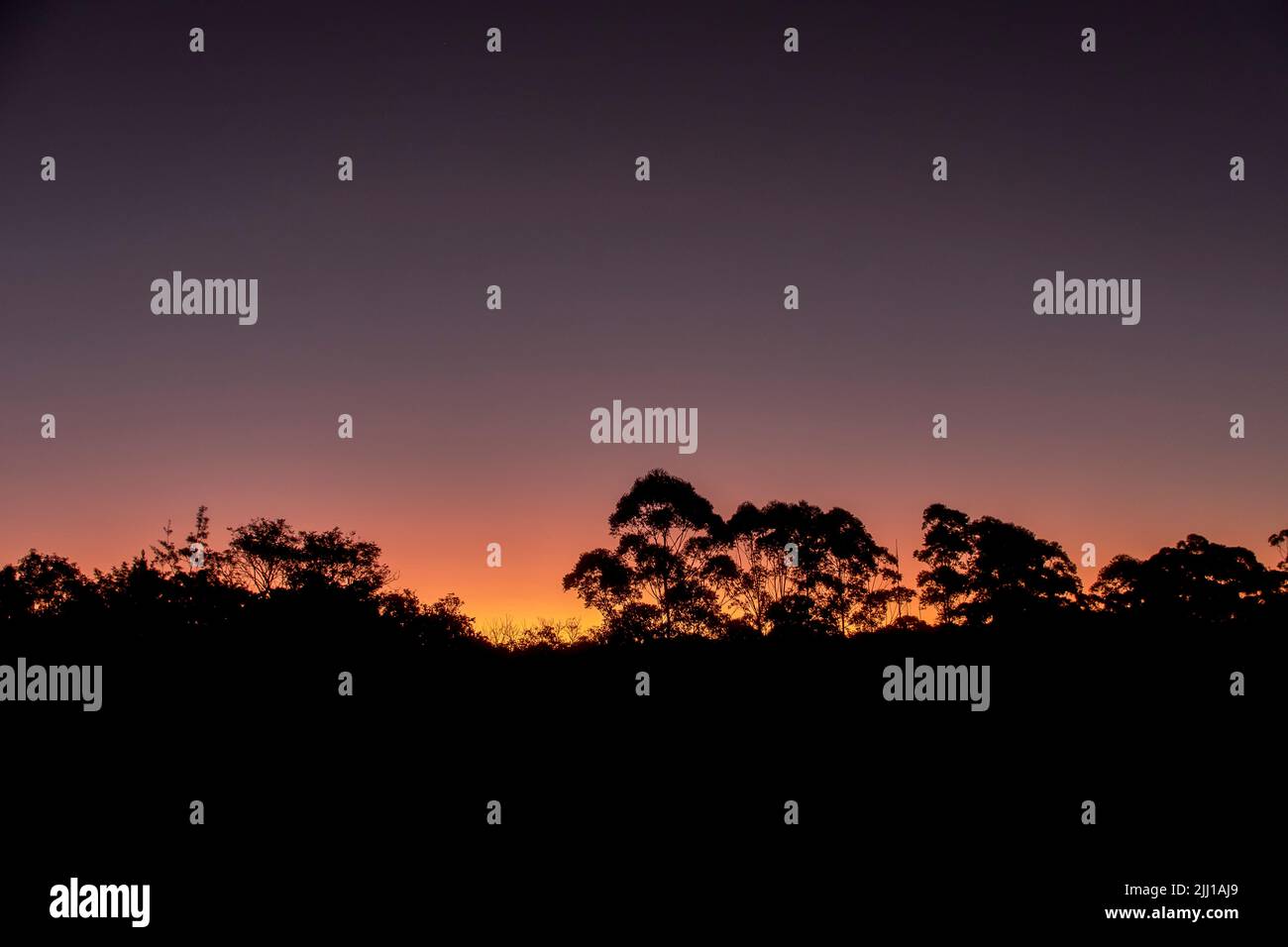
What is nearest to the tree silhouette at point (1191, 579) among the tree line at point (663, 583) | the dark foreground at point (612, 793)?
the tree line at point (663, 583)

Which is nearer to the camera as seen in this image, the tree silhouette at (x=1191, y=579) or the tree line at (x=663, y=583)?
the tree line at (x=663, y=583)

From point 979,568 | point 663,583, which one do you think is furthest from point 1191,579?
point 663,583

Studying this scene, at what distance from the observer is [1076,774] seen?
24.8 meters

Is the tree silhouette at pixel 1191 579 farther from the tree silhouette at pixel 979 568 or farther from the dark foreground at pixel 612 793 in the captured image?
the dark foreground at pixel 612 793

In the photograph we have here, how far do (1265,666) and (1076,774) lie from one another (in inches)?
637

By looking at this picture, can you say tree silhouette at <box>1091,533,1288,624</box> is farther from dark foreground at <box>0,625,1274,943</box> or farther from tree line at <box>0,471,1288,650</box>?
dark foreground at <box>0,625,1274,943</box>

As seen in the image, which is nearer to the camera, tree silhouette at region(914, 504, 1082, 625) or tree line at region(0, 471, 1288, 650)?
tree line at region(0, 471, 1288, 650)

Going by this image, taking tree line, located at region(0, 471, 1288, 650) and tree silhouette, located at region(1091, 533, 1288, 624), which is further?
tree silhouette, located at region(1091, 533, 1288, 624)

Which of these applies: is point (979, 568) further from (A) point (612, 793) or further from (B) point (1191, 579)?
(A) point (612, 793)

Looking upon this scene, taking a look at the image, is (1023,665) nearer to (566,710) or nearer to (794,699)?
(794,699)

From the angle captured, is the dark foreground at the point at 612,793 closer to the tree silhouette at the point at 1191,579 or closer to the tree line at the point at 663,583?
the tree line at the point at 663,583

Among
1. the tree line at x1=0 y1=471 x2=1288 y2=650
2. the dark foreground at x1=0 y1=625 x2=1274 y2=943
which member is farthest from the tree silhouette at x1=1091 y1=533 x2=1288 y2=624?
the dark foreground at x1=0 y1=625 x2=1274 y2=943

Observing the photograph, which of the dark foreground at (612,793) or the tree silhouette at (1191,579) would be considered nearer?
the dark foreground at (612,793)
